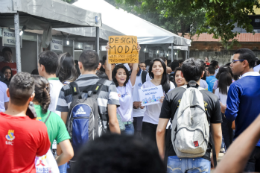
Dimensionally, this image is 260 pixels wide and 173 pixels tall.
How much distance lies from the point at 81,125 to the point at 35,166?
24.4 inches

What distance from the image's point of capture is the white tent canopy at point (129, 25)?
1065 centimetres

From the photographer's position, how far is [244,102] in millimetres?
3215

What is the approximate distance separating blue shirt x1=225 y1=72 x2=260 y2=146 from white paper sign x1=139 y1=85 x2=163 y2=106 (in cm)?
156

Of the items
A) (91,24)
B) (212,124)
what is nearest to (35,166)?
(212,124)

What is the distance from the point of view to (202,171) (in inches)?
113

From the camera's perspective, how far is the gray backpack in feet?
9.07

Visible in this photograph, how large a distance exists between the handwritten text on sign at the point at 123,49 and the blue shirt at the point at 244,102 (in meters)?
2.64

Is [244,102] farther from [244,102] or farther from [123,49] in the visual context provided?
[123,49]

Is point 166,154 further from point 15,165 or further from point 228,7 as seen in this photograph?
point 228,7

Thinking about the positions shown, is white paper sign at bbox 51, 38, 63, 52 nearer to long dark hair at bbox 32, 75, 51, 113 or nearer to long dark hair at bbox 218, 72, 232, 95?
long dark hair at bbox 218, 72, 232, 95

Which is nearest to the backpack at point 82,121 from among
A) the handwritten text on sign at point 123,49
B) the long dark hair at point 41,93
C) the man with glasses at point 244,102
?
the long dark hair at point 41,93

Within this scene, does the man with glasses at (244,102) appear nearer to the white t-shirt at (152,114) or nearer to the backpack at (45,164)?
the white t-shirt at (152,114)

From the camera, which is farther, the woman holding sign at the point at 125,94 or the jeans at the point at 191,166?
the woman holding sign at the point at 125,94

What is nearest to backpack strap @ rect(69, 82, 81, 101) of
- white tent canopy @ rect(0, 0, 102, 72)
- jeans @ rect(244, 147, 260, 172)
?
white tent canopy @ rect(0, 0, 102, 72)
